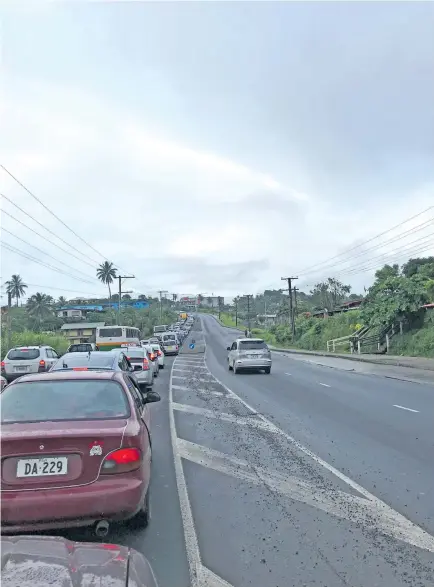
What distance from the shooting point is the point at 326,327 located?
5262cm

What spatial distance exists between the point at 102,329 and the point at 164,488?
30318 mm

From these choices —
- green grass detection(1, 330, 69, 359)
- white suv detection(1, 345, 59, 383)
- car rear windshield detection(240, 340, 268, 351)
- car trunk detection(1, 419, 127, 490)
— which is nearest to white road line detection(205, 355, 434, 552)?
car trunk detection(1, 419, 127, 490)

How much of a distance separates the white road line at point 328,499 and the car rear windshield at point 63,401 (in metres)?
2.23

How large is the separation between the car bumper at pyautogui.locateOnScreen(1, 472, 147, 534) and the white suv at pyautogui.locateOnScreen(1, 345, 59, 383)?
652 inches

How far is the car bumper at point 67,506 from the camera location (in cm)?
432

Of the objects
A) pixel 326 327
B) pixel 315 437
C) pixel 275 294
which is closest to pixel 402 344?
pixel 326 327

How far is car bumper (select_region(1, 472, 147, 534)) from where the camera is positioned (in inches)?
170

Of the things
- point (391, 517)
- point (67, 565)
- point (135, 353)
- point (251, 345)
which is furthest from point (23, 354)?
point (67, 565)

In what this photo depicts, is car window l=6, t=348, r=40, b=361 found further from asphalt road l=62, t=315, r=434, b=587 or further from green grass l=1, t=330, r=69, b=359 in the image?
green grass l=1, t=330, r=69, b=359

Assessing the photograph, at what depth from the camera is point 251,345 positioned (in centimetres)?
2458

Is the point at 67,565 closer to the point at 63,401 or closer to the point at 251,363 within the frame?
the point at 63,401

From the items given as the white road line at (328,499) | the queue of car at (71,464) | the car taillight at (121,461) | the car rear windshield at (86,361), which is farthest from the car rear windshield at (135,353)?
the car taillight at (121,461)

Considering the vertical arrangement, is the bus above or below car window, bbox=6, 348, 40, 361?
→ above

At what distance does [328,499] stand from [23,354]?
17158 millimetres
